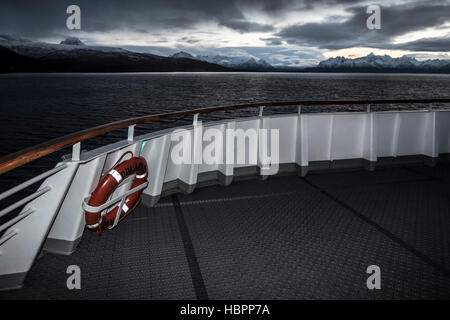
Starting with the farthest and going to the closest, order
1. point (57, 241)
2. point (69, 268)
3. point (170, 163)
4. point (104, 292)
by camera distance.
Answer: point (170, 163) → point (57, 241) → point (69, 268) → point (104, 292)

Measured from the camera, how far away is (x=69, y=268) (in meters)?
2.04

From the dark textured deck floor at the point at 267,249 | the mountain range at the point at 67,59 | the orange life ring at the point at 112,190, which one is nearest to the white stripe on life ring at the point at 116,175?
the orange life ring at the point at 112,190

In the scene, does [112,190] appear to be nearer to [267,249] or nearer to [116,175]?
[116,175]

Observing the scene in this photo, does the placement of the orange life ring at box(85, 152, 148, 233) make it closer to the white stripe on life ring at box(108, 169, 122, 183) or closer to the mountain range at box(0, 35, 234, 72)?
the white stripe on life ring at box(108, 169, 122, 183)

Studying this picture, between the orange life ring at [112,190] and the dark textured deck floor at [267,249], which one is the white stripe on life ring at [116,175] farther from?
the dark textured deck floor at [267,249]

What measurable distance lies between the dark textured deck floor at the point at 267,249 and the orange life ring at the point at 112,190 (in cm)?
17

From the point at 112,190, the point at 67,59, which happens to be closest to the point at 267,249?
the point at 112,190

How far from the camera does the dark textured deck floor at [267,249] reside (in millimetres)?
1867

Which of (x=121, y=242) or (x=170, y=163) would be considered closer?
(x=121, y=242)

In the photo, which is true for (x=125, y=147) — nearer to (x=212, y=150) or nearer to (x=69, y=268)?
(x=69, y=268)

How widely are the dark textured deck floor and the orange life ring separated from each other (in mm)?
172
